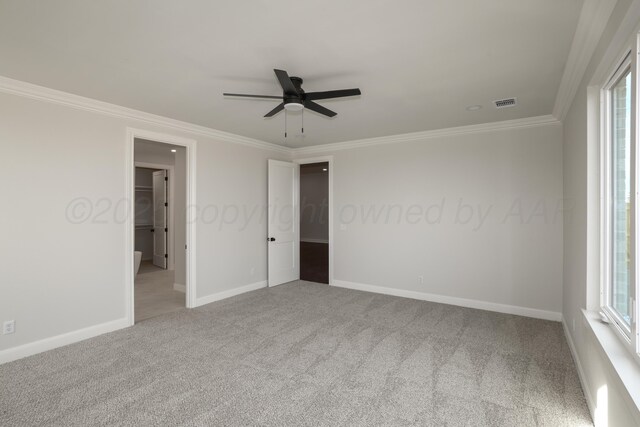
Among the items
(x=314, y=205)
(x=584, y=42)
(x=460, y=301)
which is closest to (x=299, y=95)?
(x=584, y=42)

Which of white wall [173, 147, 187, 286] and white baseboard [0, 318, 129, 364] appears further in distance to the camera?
white wall [173, 147, 187, 286]

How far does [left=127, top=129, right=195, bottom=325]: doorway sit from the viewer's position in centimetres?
424

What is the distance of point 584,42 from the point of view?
2248 mm

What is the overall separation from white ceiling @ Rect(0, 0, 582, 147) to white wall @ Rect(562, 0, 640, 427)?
0.30 metres

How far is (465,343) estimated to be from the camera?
11.2ft

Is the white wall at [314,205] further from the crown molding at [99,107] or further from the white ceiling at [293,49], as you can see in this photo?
the white ceiling at [293,49]

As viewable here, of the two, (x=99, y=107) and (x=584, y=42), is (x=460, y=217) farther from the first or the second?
(x=99, y=107)

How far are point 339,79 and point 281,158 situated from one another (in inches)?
137

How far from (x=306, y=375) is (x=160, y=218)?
6387 millimetres

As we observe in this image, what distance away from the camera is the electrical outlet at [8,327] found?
9.90 feet

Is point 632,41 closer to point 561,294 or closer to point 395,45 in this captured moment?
point 395,45

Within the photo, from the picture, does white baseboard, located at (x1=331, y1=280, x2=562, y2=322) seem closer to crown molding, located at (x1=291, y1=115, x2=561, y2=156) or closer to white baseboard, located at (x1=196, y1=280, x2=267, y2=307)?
white baseboard, located at (x1=196, y1=280, x2=267, y2=307)

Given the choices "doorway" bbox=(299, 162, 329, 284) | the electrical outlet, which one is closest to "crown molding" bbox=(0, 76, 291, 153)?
the electrical outlet

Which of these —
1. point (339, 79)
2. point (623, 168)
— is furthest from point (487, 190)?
point (339, 79)
